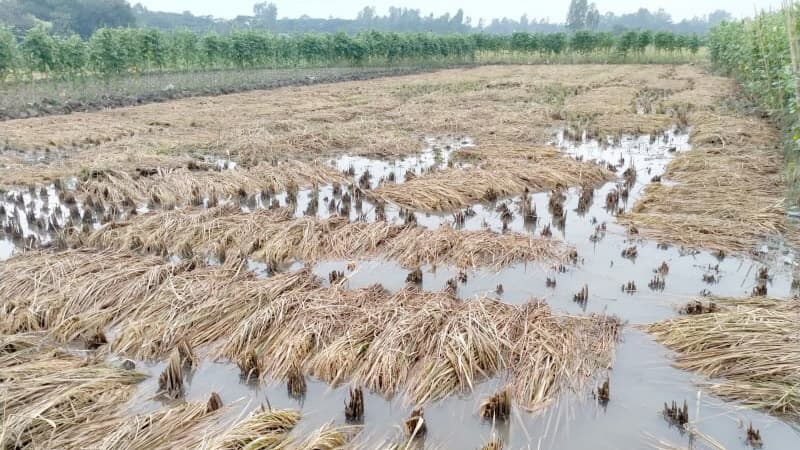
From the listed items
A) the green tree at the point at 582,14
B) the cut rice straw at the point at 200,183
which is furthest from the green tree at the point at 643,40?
the green tree at the point at 582,14

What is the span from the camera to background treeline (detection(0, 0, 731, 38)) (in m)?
56.6

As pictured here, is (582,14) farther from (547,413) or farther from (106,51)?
(547,413)

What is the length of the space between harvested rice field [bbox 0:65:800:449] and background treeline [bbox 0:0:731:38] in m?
19.9

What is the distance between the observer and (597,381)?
3.98 meters

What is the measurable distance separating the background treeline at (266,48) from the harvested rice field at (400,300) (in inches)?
531

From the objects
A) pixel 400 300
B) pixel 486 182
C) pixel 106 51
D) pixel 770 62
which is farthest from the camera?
pixel 106 51

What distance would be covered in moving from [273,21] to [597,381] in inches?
5271

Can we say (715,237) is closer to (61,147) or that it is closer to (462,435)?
(462,435)

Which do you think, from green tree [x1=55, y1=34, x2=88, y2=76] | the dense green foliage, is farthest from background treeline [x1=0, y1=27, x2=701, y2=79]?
the dense green foliage

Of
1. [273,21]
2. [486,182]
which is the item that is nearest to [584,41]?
[486,182]

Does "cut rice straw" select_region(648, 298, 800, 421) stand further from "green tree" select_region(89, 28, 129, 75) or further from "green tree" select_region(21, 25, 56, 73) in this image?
"green tree" select_region(89, 28, 129, 75)

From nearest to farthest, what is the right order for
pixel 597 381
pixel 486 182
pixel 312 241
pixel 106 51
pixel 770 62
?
pixel 597 381 < pixel 312 241 < pixel 486 182 < pixel 770 62 < pixel 106 51

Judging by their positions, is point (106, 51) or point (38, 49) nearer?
point (38, 49)

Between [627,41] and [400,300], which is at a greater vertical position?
[627,41]
